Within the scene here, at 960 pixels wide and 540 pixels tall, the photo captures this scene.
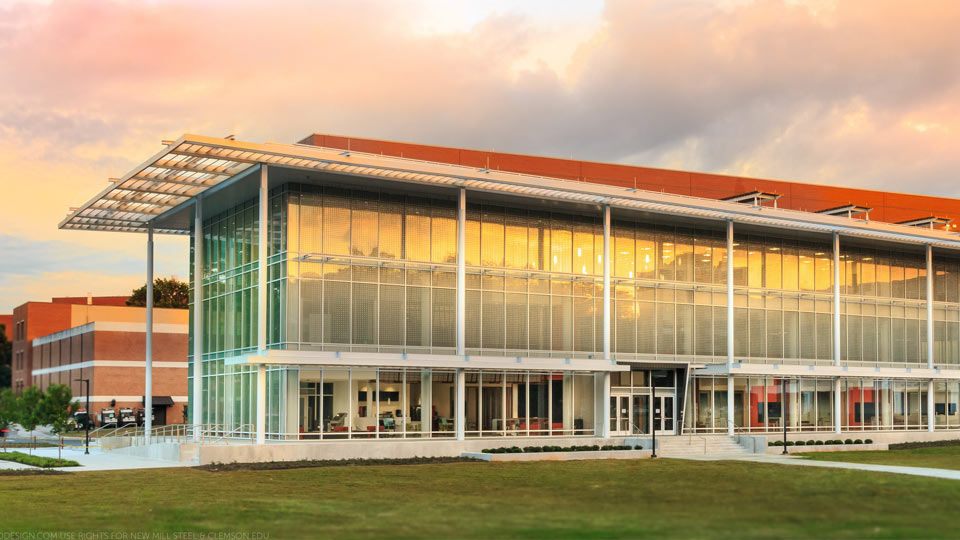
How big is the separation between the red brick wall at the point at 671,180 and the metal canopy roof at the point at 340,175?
251 inches

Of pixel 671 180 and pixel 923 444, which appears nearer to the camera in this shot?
pixel 923 444

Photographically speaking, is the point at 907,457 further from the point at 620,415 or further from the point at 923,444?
the point at 620,415

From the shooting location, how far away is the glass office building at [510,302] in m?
42.5

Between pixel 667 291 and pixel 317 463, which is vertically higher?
pixel 667 291

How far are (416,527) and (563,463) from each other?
19.8 metres

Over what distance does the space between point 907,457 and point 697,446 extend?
341 inches

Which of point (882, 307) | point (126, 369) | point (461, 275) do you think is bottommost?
point (126, 369)

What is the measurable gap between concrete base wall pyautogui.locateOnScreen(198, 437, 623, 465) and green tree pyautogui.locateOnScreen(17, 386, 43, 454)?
28.9 metres

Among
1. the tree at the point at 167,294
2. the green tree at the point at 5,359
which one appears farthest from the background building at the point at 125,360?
the green tree at the point at 5,359

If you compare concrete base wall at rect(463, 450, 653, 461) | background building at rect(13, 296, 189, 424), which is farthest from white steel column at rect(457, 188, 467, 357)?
background building at rect(13, 296, 189, 424)

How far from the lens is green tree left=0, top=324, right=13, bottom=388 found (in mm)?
138250

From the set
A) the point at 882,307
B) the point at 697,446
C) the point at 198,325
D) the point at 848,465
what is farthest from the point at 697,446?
the point at 198,325

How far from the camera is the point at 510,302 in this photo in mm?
47344

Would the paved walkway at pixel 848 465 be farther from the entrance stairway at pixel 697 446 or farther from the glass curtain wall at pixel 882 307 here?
the glass curtain wall at pixel 882 307
